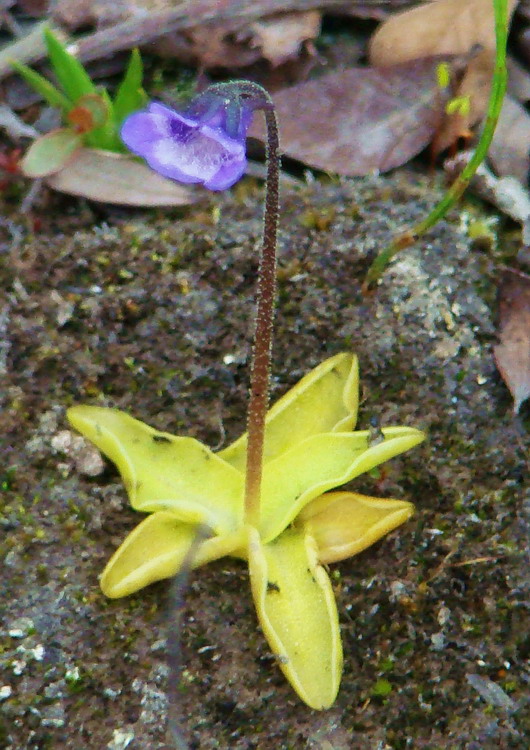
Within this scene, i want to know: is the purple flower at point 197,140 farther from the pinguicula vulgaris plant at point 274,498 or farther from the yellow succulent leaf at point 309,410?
the yellow succulent leaf at point 309,410

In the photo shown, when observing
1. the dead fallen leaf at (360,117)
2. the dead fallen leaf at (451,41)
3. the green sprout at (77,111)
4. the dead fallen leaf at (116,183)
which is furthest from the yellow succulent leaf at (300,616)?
the dead fallen leaf at (451,41)

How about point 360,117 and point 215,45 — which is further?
point 215,45

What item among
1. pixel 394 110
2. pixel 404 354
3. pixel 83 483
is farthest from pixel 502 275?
pixel 83 483

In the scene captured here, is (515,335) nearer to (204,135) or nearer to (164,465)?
(164,465)

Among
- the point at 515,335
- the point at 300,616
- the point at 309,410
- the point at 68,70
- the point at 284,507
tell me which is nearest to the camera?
the point at 300,616

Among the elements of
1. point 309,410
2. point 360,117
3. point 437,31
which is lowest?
point 309,410

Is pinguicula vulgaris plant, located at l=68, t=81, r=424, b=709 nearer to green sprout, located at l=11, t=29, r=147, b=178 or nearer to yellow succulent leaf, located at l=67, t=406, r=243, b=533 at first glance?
yellow succulent leaf, located at l=67, t=406, r=243, b=533

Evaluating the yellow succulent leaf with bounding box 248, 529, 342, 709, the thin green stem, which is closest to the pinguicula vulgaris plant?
the yellow succulent leaf with bounding box 248, 529, 342, 709

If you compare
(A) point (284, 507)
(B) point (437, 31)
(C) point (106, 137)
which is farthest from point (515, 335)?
(C) point (106, 137)
